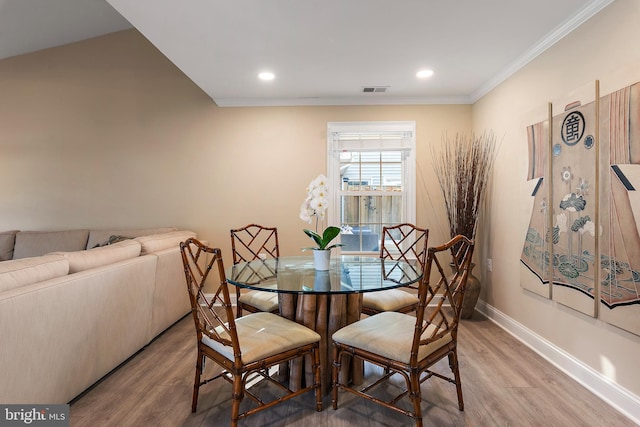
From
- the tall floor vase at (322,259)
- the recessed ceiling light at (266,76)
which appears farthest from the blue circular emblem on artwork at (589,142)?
the recessed ceiling light at (266,76)

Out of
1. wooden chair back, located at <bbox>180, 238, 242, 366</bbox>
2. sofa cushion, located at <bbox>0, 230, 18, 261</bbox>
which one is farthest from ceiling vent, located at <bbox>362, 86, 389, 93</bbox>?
sofa cushion, located at <bbox>0, 230, 18, 261</bbox>

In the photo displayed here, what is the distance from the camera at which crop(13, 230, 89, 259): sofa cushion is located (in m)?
3.73

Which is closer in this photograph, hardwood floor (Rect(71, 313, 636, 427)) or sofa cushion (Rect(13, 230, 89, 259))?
hardwood floor (Rect(71, 313, 636, 427))

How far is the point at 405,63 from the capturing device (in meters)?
2.94

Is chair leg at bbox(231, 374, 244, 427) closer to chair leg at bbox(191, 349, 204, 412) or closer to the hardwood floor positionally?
the hardwood floor

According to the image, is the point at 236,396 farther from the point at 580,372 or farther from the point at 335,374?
the point at 580,372

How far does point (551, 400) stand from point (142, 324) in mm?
2796

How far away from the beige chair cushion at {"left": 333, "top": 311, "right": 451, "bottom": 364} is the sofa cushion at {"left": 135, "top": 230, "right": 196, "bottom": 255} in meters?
1.92

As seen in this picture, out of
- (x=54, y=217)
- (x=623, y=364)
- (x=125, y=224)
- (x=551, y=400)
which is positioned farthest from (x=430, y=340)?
(x=54, y=217)

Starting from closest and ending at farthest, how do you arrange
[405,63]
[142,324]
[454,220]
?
[142,324]
[405,63]
[454,220]

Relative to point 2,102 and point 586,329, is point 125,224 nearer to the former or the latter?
point 2,102

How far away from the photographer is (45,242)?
3.76 meters

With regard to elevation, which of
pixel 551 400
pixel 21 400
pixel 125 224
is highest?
pixel 125 224

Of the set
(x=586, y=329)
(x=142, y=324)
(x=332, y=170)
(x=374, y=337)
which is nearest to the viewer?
(x=374, y=337)
